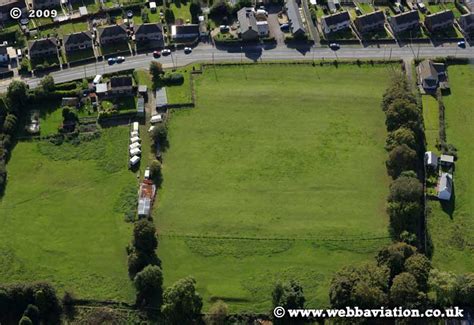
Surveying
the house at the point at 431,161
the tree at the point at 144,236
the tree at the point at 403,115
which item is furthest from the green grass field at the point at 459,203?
the tree at the point at 144,236

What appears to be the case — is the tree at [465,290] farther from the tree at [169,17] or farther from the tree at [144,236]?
the tree at [169,17]

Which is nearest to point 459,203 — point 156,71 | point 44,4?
point 156,71

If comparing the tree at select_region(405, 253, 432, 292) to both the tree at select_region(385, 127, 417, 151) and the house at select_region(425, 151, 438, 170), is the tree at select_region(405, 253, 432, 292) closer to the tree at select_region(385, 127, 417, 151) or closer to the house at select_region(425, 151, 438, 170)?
the house at select_region(425, 151, 438, 170)

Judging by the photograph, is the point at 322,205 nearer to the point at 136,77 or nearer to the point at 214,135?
the point at 214,135

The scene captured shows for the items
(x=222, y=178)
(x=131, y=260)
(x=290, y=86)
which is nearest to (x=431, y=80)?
(x=290, y=86)

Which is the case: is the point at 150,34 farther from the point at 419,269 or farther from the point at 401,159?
the point at 419,269
